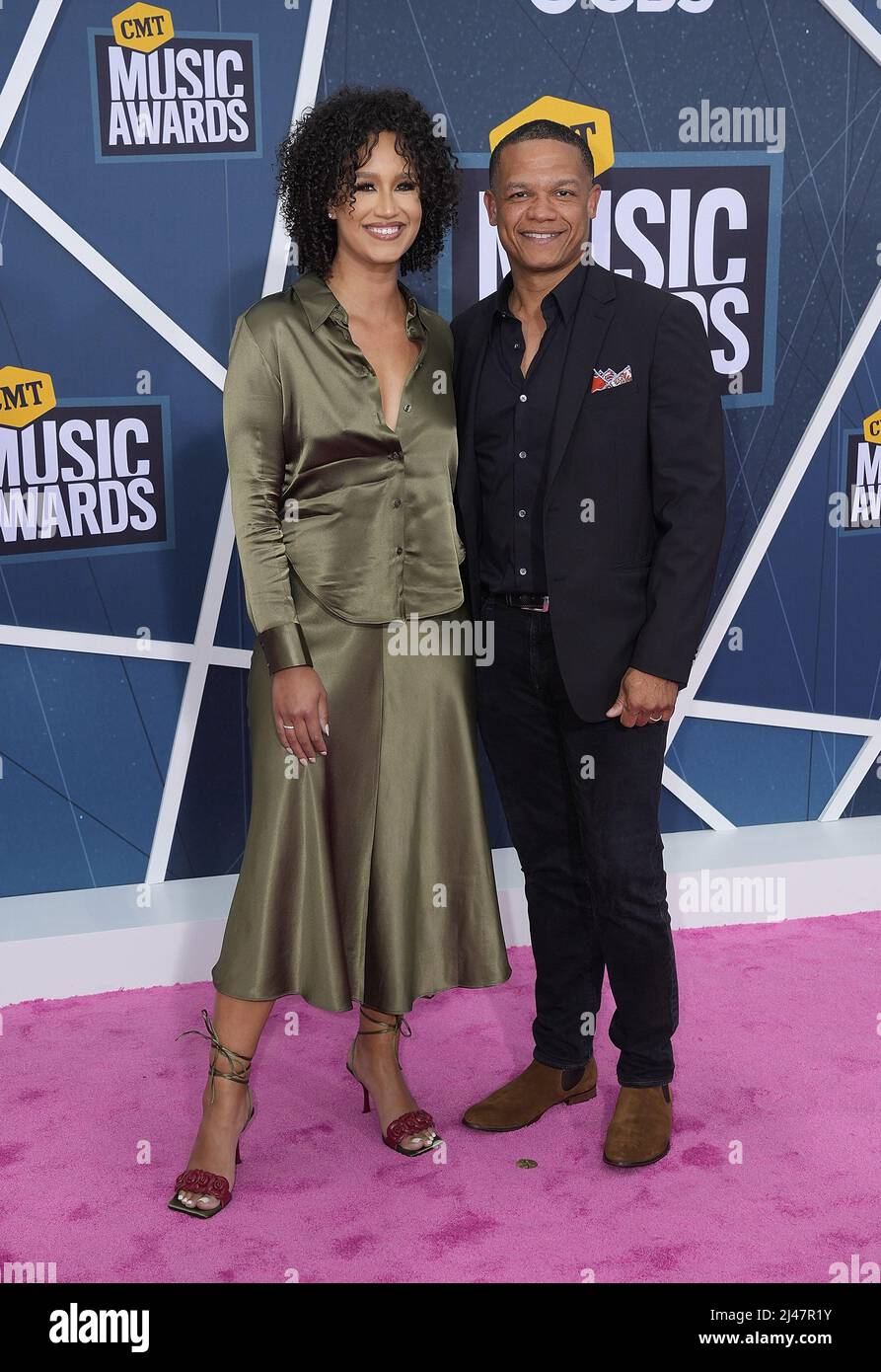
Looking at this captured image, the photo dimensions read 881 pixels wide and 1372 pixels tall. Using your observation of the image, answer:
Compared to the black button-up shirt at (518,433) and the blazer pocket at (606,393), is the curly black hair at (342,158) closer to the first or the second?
the black button-up shirt at (518,433)

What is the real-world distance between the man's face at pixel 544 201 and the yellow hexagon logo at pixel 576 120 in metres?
1.14

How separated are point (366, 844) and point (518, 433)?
2.46ft

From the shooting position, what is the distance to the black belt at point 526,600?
2.38 meters

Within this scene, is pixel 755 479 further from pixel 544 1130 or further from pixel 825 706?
pixel 544 1130

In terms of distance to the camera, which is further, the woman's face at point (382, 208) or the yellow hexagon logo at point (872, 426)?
the yellow hexagon logo at point (872, 426)

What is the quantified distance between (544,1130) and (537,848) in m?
0.54

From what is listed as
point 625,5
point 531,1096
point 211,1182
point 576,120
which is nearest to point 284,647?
point 211,1182

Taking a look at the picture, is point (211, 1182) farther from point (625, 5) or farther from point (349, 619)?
point (625, 5)

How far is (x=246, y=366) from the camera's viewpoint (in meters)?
2.18

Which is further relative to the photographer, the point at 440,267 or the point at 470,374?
the point at 440,267

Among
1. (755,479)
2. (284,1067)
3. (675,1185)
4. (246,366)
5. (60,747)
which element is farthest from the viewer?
(755,479)

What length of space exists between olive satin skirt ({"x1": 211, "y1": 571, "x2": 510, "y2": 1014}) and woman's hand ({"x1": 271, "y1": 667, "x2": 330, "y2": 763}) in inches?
1.1

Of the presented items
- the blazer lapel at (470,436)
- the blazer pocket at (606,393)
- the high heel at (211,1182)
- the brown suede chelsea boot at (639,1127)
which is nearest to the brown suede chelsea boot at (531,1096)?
the brown suede chelsea boot at (639,1127)

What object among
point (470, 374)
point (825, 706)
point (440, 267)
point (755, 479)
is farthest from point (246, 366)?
point (825, 706)
